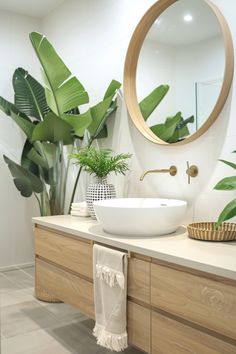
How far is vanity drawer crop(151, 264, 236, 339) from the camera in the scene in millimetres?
1156

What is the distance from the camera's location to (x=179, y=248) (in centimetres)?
146

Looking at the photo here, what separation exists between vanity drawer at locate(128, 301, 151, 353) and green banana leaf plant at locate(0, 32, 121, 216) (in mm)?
1389

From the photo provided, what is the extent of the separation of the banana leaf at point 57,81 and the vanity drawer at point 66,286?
113cm

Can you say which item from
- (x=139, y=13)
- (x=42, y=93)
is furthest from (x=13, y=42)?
(x=139, y=13)

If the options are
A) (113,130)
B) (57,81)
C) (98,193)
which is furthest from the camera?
(113,130)

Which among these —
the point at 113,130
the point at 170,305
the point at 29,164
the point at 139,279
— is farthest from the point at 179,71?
the point at 29,164

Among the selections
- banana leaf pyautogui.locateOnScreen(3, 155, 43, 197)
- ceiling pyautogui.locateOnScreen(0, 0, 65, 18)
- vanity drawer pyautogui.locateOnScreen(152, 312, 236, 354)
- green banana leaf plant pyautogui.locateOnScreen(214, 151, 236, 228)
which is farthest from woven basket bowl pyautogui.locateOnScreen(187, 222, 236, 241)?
ceiling pyautogui.locateOnScreen(0, 0, 65, 18)

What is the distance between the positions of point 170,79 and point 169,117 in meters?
0.23

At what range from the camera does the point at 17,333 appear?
2.18 m

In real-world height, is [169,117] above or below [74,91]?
below

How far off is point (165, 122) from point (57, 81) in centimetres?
88

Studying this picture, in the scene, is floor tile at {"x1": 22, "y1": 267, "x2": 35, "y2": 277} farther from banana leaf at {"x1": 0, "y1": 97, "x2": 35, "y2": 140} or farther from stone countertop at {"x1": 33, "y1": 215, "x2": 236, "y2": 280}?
stone countertop at {"x1": 33, "y1": 215, "x2": 236, "y2": 280}

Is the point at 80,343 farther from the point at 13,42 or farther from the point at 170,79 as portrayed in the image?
the point at 13,42

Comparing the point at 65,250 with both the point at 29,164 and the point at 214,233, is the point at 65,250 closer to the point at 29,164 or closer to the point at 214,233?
the point at 214,233
